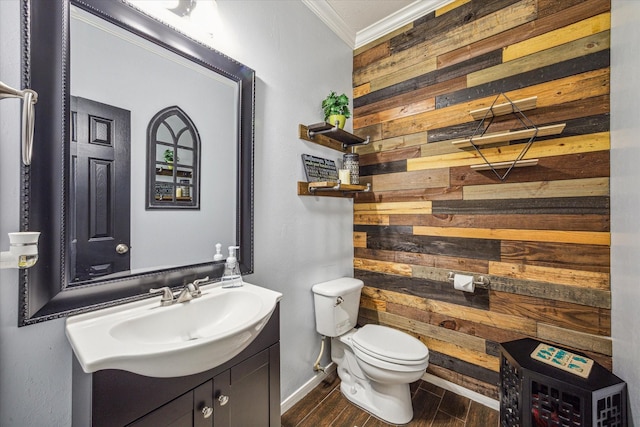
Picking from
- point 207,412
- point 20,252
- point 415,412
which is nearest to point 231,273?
point 207,412

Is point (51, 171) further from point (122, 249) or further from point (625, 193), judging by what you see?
point (625, 193)

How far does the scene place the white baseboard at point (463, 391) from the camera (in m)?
1.67

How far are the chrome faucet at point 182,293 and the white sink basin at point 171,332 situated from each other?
2cm

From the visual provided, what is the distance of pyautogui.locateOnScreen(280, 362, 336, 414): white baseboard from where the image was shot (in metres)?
1.68

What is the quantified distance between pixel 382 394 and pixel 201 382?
3.88ft

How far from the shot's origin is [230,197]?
1.41 metres

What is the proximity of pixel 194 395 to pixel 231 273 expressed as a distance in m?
0.53

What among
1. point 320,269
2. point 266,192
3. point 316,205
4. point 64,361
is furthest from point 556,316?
point 64,361

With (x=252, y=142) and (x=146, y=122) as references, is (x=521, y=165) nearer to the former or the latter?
(x=252, y=142)

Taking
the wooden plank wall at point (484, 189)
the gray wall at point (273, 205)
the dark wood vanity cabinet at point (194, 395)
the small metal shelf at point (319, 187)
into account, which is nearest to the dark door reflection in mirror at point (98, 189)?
the gray wall at point (273, 205)

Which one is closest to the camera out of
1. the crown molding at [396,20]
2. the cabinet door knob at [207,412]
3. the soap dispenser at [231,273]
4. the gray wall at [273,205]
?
the gray wall at [273,205]

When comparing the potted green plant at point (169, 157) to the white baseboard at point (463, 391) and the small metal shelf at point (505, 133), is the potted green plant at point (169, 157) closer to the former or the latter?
the small metal shelf at point (505, 133)

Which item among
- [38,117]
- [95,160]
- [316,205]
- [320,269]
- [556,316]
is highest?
[38,117]

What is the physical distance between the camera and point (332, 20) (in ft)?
6.55
